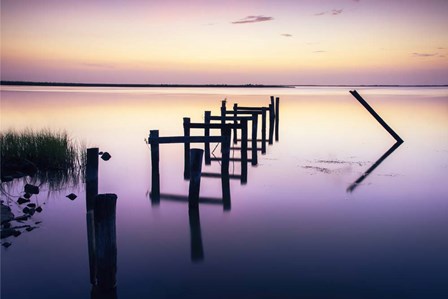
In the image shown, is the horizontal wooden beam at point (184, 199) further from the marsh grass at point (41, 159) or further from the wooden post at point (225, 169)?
the marsh grass at point (41, 159)

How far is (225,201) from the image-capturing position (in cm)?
1120

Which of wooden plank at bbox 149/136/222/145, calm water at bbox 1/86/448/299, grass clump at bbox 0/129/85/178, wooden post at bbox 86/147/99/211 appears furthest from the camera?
grass clump at bbox 0/129/85/178

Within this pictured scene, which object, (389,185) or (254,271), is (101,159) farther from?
(254,271)

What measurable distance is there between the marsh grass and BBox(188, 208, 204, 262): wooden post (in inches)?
180

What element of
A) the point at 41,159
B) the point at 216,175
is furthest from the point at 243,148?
the point at 41,159

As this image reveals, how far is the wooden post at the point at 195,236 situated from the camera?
7.83 metres

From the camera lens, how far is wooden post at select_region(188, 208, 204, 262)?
783 centimetres

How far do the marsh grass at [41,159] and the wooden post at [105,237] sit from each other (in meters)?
7.29

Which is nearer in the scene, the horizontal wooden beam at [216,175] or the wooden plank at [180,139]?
the wooden plank at [180,139]

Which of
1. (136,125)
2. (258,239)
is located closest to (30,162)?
(258,239)

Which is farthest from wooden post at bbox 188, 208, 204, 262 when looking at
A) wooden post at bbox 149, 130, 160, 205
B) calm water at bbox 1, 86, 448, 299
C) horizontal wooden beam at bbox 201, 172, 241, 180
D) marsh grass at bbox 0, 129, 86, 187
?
marsh grass at bbox 0, 129, 86, 187

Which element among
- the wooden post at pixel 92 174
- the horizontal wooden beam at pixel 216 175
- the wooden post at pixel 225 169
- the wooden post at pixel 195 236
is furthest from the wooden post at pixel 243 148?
the wooden post at pixel 92 174

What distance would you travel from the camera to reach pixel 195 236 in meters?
8.85

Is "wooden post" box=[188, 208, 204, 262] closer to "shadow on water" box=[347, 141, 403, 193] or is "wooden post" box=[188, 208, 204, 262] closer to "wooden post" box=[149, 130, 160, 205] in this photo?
"wooden post" box=[149, 130, 160, 205]
